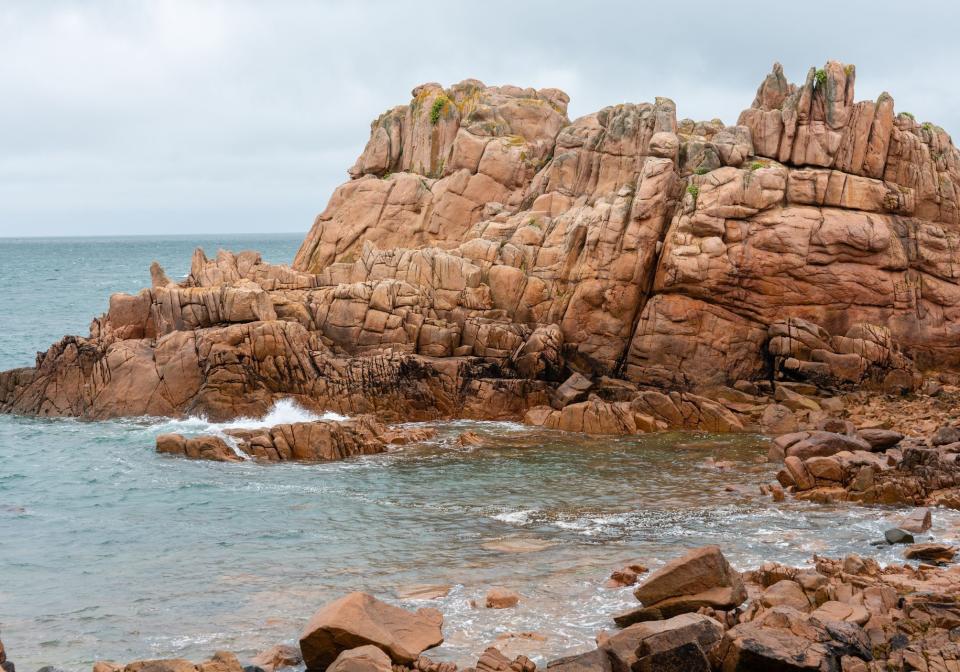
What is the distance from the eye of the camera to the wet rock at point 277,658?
51.4ft

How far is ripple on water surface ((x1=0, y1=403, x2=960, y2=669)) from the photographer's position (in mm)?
18016

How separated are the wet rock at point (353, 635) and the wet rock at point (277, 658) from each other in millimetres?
417

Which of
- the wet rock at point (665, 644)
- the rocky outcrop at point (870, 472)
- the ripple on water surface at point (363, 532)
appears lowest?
the ripple on water surface at point (363, 532)

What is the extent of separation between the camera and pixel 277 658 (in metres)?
15.8

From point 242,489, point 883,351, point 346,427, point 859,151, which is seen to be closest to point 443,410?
point 346,427

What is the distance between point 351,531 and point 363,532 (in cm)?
33

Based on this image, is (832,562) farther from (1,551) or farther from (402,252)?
(402,252)

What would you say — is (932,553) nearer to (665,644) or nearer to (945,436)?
(665,644)

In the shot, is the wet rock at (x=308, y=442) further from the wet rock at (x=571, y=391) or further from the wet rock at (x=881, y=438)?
the wet rock at (x=881, y=438)

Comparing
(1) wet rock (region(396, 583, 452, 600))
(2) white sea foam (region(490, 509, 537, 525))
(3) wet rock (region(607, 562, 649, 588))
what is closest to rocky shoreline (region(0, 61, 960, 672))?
(2) white sea foam (region(490, 509, 537, 525))

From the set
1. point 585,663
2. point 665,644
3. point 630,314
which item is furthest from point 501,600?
point 630,314

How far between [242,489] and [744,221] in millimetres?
23207

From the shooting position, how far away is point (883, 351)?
3912cm

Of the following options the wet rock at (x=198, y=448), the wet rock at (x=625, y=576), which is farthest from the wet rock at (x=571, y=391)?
the wet rock at (x=625, y=576)
